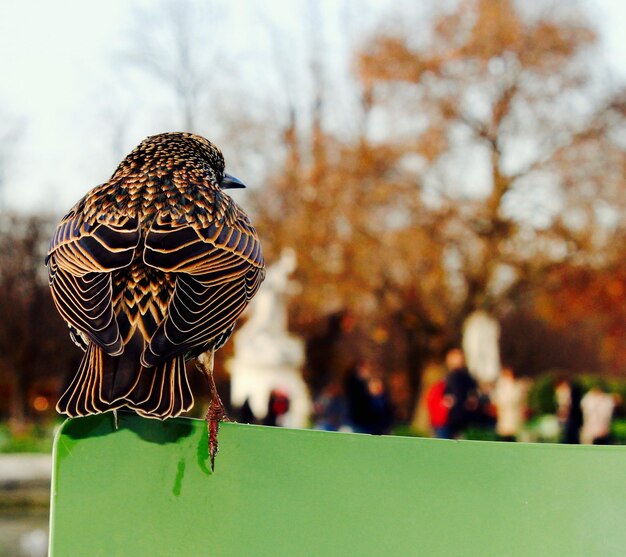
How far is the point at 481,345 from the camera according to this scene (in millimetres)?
33375

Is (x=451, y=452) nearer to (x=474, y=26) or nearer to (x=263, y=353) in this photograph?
(x=263, y=353)

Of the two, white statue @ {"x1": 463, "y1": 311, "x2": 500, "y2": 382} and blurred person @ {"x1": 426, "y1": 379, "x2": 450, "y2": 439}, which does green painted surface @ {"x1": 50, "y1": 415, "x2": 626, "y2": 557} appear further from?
white statue @ {"x1": 463, "y1": 311, "x2": 500, "y2": 382}

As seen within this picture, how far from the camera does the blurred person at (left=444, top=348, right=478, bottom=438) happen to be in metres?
14.7

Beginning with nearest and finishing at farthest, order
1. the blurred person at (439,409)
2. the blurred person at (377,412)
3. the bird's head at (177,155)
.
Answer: the bird's head at (177,155) → the blurred person at (439,409) → the blurred person at (377,412)

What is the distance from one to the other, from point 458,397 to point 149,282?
39.3ft

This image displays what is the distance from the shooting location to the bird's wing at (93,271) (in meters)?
2.93

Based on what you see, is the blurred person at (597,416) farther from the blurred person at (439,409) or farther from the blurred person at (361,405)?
the blurred person at (361,405)

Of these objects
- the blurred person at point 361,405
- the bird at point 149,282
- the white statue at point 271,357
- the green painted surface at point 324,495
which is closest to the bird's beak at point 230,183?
the bird at point 149,282

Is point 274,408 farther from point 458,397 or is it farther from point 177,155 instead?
point 177,155

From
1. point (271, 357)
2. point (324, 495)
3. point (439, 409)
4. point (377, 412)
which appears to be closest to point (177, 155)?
point (324, 495)

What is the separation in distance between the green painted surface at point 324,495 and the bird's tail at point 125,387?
0.26 m

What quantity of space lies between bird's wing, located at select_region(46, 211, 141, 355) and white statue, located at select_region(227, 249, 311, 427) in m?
22.4

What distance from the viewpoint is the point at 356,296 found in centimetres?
3359

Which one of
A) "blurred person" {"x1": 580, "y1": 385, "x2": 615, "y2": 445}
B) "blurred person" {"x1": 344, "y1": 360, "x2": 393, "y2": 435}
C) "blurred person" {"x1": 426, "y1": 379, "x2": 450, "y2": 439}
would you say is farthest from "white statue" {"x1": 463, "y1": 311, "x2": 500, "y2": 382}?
"blurred person" {"x1": 344, "y1": 360, "x2": 393, "y2": 435}
